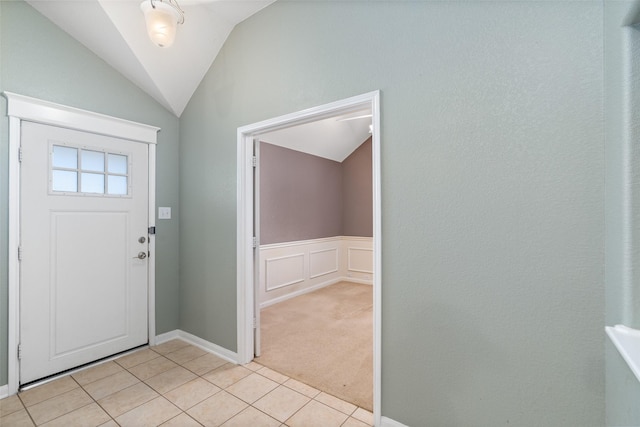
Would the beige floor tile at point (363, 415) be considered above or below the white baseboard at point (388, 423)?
below

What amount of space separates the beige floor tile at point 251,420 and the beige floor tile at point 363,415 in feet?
1.66

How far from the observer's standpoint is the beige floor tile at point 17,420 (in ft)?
5.71

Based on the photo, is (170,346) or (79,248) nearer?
(79,248)

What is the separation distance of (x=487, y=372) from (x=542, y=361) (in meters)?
0.25

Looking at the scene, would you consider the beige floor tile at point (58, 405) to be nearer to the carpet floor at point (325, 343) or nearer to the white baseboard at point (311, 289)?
the carpet floor at point (325, 343)

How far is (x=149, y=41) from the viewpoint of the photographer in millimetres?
2391

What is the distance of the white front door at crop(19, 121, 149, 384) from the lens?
2.15 metres

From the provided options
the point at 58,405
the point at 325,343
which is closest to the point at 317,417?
the point at 325,343

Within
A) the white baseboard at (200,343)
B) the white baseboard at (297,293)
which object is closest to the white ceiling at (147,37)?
the white baseboard at (200,343)

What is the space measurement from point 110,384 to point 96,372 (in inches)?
11.6

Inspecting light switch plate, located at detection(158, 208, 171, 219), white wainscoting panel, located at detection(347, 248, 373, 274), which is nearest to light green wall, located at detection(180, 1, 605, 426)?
light switch plate, located at detection(158, 208, 171, 219)

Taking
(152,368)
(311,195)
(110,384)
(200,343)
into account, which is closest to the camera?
(110,384)

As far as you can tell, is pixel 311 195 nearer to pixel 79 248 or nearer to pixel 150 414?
pixel 79 248

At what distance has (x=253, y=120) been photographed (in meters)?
2.42
